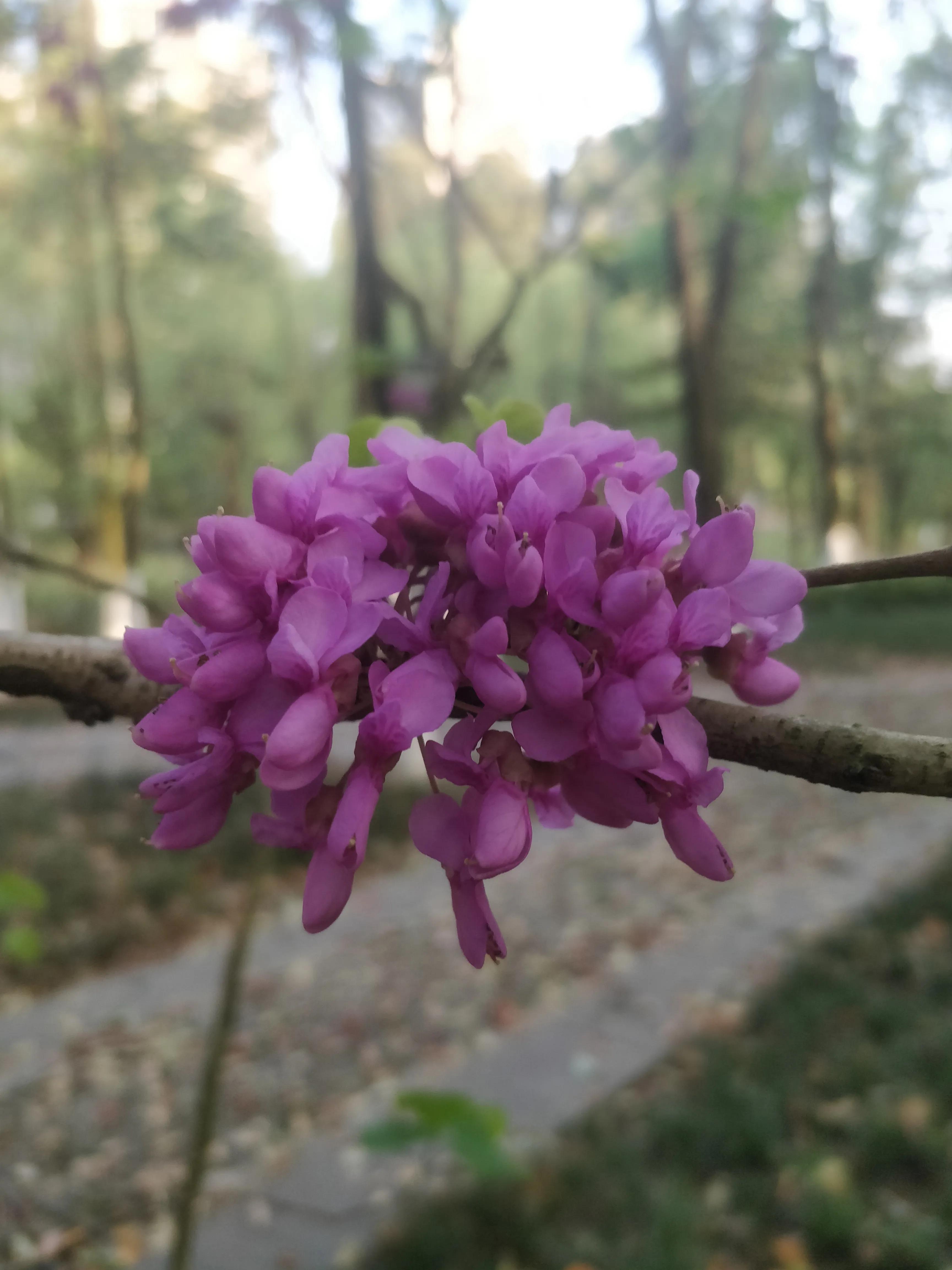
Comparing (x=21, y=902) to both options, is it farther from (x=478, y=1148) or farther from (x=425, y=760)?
(x=425, y=760)

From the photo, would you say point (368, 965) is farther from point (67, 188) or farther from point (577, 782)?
point (67, 188)

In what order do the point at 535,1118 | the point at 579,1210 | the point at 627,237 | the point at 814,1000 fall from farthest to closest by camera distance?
the point at 627,237, the point at 814,1000, the point at 535,1118, the point at 579,1210

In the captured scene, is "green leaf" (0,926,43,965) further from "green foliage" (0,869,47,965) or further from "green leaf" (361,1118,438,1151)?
"green leaf" (361,1118,438,1151)

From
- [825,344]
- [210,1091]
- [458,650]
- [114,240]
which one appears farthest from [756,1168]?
[825,344]

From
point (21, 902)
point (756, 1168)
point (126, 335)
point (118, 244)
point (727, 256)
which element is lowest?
point (756, 1168)

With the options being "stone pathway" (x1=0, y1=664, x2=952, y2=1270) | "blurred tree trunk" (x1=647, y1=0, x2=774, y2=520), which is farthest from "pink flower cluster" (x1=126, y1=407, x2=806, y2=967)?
"blurred tree trunk" (x1=647, y1=0, x2=774, y2=520)

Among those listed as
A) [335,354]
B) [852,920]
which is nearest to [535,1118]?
[852,920]
